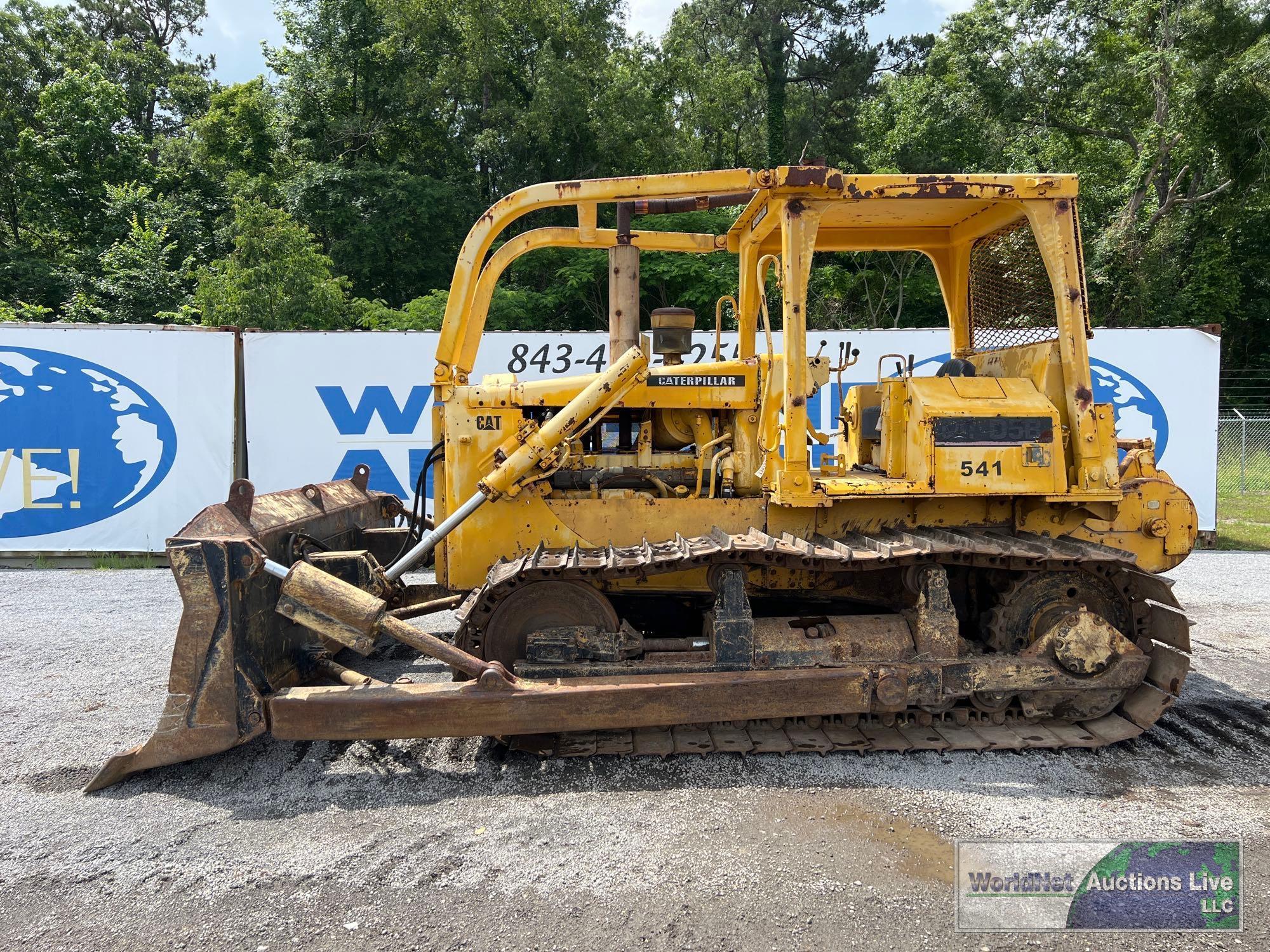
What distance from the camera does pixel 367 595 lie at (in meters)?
4.16

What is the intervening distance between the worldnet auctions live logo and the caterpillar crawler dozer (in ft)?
3.03

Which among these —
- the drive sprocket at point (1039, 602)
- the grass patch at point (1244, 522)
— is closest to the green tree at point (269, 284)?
the drive sprocket at point (1039, 602)

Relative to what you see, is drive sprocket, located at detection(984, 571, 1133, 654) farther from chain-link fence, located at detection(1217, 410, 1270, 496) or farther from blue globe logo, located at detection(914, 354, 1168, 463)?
chain-link fence, located at detection(1217, 410, 1270, 496)

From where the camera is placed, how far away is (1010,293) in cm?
537

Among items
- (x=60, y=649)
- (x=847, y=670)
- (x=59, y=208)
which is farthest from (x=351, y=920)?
(x=59, y=208)

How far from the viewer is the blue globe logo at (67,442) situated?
9.76 m

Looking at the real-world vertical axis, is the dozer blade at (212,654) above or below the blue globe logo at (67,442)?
below

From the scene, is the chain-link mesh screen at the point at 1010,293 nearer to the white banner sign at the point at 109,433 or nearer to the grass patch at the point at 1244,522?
the grass patch at the point at 1244,522

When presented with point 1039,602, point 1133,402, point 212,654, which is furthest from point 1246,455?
point 212,654

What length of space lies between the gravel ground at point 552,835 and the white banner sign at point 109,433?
18.0 ft

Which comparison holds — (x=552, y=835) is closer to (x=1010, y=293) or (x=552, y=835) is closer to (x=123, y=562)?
(x=1010, y=293)

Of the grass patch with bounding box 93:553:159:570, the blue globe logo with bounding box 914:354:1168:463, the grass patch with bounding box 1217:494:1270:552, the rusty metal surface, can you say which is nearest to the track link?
the rusty metal surface

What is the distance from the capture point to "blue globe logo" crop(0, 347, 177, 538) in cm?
976

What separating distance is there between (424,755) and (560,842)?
48.1 inches
